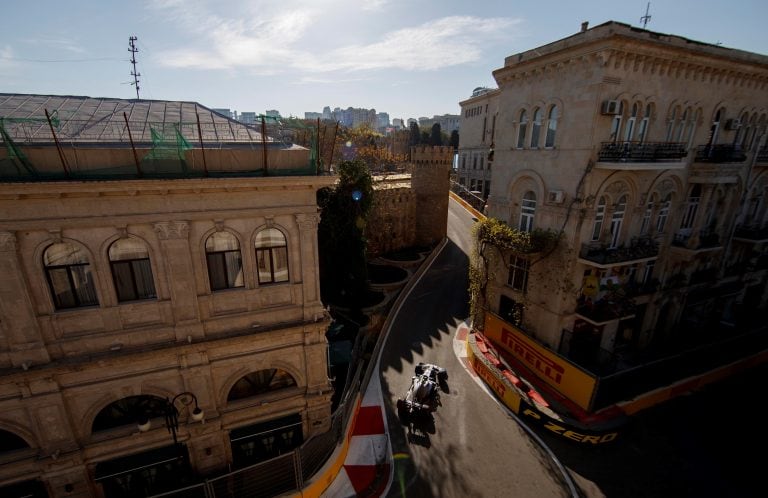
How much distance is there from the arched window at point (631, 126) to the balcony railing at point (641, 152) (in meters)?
0.43

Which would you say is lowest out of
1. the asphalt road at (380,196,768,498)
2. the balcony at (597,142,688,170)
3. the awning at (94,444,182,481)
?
the asphalt road at (380,196,768,498)

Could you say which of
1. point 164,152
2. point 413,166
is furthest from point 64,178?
point 413,166

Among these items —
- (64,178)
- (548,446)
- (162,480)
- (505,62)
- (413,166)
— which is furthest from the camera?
(413,166)

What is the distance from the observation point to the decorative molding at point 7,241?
868cm

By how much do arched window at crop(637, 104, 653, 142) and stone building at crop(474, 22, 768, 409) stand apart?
0.10 m

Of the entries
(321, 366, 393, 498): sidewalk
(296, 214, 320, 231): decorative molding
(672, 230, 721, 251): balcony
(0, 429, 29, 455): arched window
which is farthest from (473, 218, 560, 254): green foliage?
(0, 429, 29, 455): arched window

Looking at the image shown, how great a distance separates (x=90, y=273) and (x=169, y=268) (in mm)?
2115

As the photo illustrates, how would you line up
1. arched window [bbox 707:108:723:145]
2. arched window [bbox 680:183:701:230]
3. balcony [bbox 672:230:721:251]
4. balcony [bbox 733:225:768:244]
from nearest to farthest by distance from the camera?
1. arched window [bbox 707:108:723:145]
2. balcony [bbox 672:230:721:251]
3. arched window [bbox 680:183:701:230]
4. balcony [bbox 733:225:768:244]

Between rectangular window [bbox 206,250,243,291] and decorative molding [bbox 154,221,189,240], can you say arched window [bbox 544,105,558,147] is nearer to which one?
rectangular window [bbox 206,250,243,291]

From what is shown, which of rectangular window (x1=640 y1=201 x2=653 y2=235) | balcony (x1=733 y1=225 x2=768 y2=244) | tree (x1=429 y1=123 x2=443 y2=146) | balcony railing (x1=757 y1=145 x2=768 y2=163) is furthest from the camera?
tree (x1=429 y1=123 x2=443 y2=146)

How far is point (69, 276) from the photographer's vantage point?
9719 millimetres

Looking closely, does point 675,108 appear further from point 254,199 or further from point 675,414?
point 254,199

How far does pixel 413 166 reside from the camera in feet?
129

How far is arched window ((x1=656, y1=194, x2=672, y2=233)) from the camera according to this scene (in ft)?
62.0
